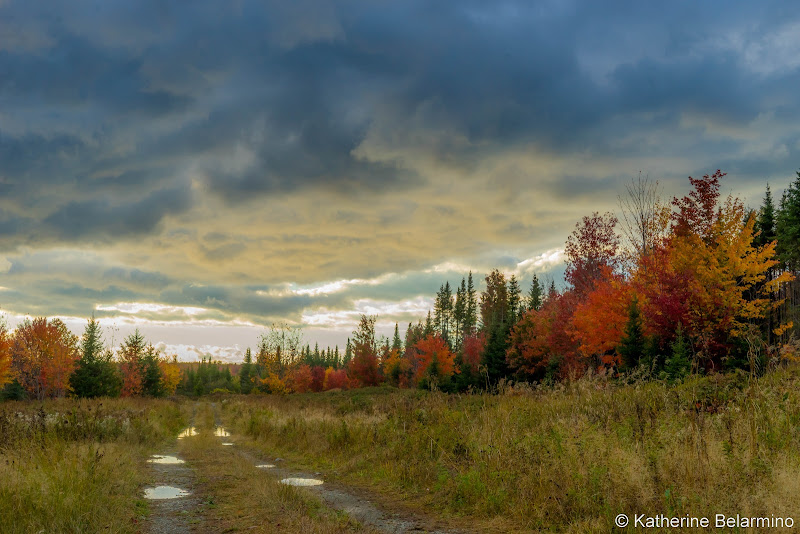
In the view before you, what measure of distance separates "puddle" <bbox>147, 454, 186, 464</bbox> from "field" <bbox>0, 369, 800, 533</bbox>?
0.71 m

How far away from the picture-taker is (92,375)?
5416cm

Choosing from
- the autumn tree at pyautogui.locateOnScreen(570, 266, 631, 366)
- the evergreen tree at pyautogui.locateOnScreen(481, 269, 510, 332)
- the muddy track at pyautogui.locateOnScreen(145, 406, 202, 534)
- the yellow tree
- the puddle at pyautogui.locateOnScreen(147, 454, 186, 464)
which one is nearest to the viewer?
the muddy track at pyautogui.locateOnScreen(145, 406, 202, 534)

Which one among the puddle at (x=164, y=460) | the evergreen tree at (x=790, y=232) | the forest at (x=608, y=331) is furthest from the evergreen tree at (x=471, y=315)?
the puddle at (x=164, y=460)

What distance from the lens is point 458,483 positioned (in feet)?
26.5

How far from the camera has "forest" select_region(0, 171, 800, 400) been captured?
79.4 ft

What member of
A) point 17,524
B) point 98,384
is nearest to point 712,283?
point 17,524

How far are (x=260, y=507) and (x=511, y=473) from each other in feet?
13.1

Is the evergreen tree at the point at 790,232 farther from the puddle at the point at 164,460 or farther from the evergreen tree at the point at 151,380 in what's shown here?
the evergreen tree at the point at 151,380

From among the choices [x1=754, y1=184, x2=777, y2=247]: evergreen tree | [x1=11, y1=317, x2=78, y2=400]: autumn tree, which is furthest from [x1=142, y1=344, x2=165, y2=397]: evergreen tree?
[x1=754, y1=184, x2=777, y2=247]: evergreen tree

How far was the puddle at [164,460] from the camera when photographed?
503 inches

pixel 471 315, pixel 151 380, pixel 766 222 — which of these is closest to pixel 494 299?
pixel 471 315

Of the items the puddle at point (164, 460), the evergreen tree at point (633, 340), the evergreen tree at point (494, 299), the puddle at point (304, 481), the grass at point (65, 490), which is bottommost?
the puddle at point (164, 460)

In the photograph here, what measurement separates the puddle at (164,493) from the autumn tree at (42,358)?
54.2 meters

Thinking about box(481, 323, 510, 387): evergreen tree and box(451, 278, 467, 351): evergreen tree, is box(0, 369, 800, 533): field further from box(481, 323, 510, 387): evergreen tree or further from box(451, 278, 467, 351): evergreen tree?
box(451, 278, 467, 351): evergreen tree
